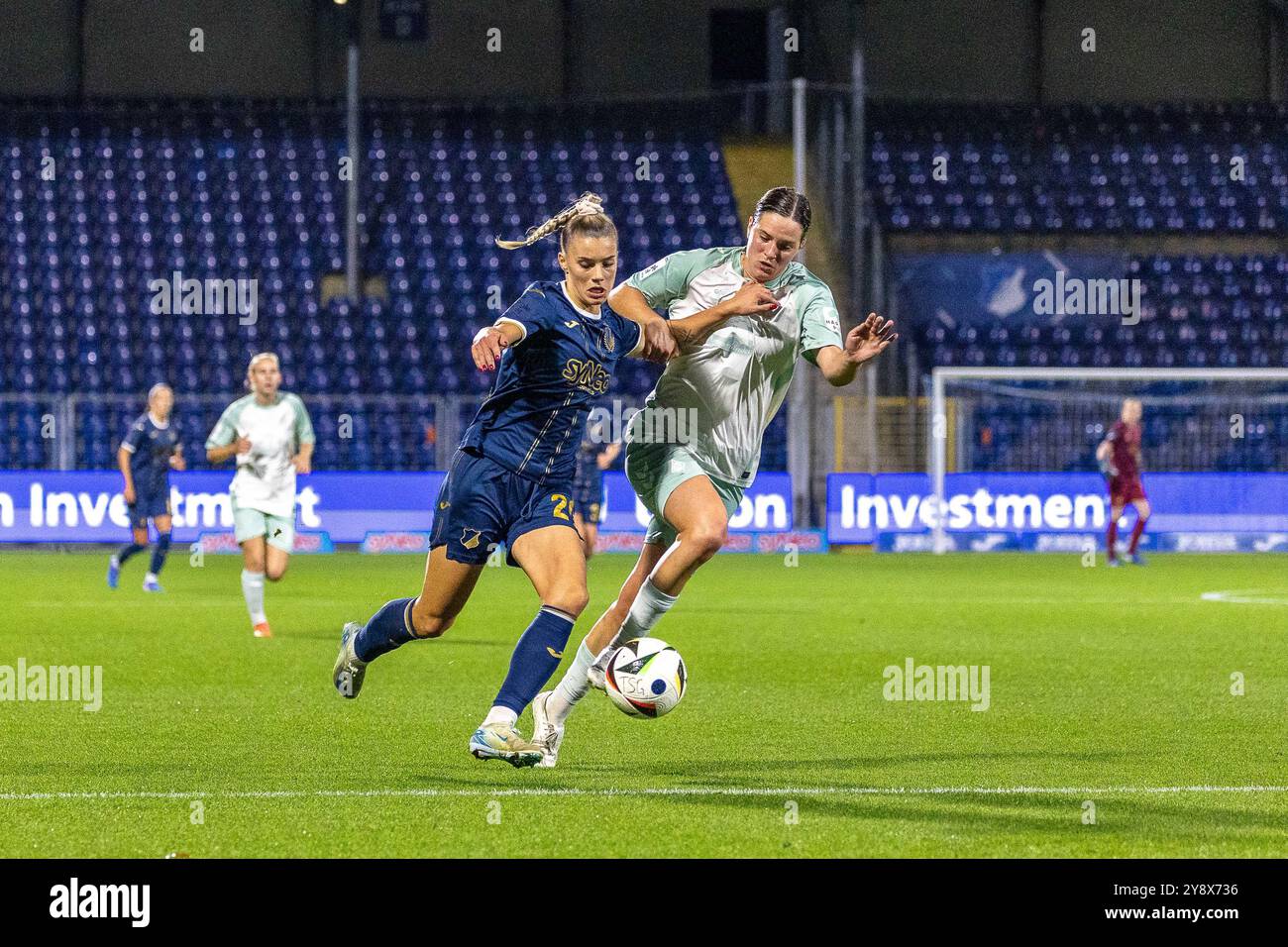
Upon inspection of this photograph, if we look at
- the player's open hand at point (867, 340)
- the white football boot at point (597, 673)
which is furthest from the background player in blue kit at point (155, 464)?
the player's open hand at point (867, 340)

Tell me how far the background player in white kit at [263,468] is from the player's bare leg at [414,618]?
5.74 m

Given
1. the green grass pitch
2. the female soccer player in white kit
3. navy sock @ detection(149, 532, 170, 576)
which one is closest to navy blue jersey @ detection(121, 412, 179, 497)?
navy sock @ detection(149, 532, 170, 576)

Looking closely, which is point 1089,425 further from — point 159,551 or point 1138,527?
point 159,551

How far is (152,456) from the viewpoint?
18.5 meters

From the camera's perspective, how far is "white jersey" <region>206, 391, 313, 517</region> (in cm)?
1390

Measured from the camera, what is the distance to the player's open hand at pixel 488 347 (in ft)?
21.5

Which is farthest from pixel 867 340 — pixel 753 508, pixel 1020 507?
pixel 1020 507

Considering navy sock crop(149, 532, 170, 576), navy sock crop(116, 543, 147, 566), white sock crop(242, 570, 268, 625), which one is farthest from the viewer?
navy sock crop(116, 543, 147, 566)

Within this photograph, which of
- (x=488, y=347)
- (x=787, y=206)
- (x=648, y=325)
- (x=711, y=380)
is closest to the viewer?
(x=488, y=347)

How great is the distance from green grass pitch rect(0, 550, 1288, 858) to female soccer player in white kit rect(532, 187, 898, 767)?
78 centimetres

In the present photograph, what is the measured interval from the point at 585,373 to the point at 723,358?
3.73 feet

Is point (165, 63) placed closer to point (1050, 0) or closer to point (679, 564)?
point (1050, 0)

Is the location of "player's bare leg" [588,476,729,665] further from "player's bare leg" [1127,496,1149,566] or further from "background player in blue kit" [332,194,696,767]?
"player's bare leg" [1127,496,1149,566]
